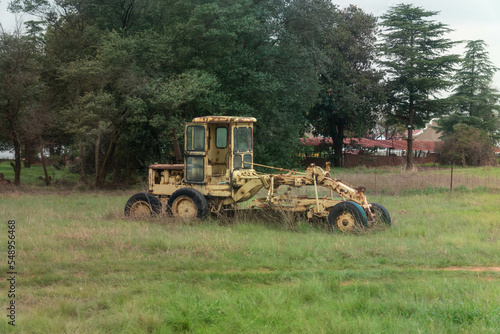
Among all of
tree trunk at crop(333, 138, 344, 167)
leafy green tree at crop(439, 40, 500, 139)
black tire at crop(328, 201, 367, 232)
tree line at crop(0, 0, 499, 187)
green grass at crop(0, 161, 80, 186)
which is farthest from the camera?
leafy green tree at crop(439, 40, 500, 139)

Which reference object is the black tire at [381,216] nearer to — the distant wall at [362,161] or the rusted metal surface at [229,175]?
the rusted metal surface at [229,175]

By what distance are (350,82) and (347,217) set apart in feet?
114

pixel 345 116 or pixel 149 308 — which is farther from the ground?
pixel 345 116

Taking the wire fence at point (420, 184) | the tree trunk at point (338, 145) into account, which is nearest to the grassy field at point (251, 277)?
the wire fence at point (420, 184)

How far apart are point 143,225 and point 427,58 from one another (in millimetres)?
44872

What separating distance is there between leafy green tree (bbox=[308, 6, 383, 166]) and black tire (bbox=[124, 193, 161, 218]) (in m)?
30.1

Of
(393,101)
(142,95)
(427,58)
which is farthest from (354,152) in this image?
(142,95)

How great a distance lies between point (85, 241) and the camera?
9531 millimetres

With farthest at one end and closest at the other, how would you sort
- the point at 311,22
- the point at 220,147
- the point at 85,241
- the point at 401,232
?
the point at 311,22, the point at 220,147, the point at 401,232, the point at 85,241

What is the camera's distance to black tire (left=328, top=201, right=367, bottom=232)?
428 inches

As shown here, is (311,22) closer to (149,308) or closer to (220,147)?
(220,147)

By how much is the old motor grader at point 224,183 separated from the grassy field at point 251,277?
605 millimetres

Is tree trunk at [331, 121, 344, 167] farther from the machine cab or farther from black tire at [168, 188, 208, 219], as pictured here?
black tire at [168, 188, 208, 219]

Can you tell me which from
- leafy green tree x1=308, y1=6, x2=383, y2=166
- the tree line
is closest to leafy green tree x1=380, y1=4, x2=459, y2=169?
leafy green tree x1=308, y1=6, x2=383, y2=166
